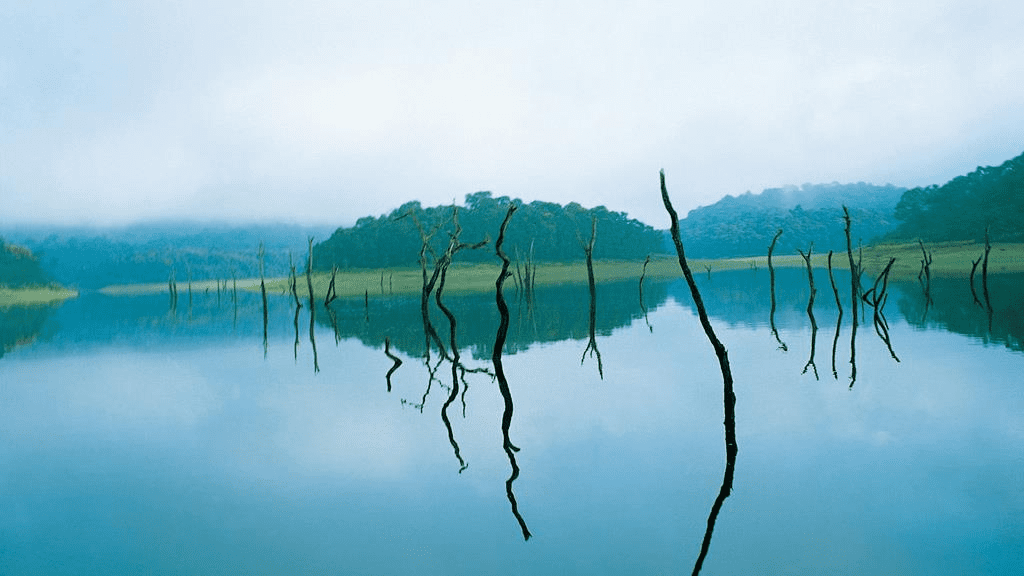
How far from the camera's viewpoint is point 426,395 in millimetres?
14797

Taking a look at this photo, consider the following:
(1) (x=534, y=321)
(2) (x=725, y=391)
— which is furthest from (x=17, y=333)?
(2) (x=725, y=391)

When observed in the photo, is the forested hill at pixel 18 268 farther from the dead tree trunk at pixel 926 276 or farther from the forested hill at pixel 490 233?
the dead tree trunk at pixel 926 276

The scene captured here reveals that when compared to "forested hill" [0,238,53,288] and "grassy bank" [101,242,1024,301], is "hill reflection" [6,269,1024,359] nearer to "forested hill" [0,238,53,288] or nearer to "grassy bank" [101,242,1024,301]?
"grassy bank" [101,242,1024,301]

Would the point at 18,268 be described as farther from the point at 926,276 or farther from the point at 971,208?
the point at 971,208

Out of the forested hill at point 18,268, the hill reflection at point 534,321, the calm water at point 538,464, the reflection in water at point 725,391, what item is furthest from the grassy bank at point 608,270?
the reflection in water at point 725,391

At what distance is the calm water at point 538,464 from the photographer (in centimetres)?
720

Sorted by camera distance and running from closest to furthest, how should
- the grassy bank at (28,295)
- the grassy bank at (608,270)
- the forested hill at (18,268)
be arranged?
the grassy bank at (608,270) → the grassy bank at (28,295) → the forested hill at (18,268)

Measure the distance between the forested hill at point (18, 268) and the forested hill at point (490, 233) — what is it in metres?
39.9

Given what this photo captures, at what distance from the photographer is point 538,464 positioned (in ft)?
31.8

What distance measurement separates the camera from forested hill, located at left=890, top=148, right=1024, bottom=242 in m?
68.6

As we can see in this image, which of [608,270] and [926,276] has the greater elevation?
[926,276]

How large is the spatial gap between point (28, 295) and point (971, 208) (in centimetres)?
11903

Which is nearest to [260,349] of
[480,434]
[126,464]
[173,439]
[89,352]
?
[89,352]

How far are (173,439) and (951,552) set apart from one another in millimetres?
12394
